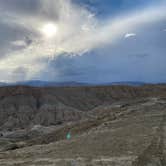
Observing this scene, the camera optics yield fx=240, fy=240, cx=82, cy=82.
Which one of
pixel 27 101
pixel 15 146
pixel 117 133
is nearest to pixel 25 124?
pixel 27 101

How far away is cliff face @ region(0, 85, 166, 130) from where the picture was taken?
63406 millimetres

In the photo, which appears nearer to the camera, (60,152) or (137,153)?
(137,153)

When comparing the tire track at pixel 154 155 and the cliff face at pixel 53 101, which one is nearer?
the tire track at pixel 154 155

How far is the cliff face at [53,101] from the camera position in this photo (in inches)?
2496

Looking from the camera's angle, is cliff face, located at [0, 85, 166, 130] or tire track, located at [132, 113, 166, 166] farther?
cliff face, located at [0, 85, 166, 130]

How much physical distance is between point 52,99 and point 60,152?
2506 inches

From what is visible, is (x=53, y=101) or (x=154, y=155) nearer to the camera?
(x=154, y=155)

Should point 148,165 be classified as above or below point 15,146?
above

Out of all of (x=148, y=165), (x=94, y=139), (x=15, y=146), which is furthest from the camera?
(x=15, y=146)

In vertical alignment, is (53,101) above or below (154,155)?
below

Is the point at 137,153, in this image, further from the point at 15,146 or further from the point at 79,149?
the point at 15,146

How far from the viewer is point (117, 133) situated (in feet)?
57.7

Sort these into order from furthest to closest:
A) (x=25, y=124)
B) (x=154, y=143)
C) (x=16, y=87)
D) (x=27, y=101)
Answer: (x=16, y=87) < (x=27, y=101) < (x=25, y=124) < (x=154, y=143)

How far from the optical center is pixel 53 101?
2995 inches
